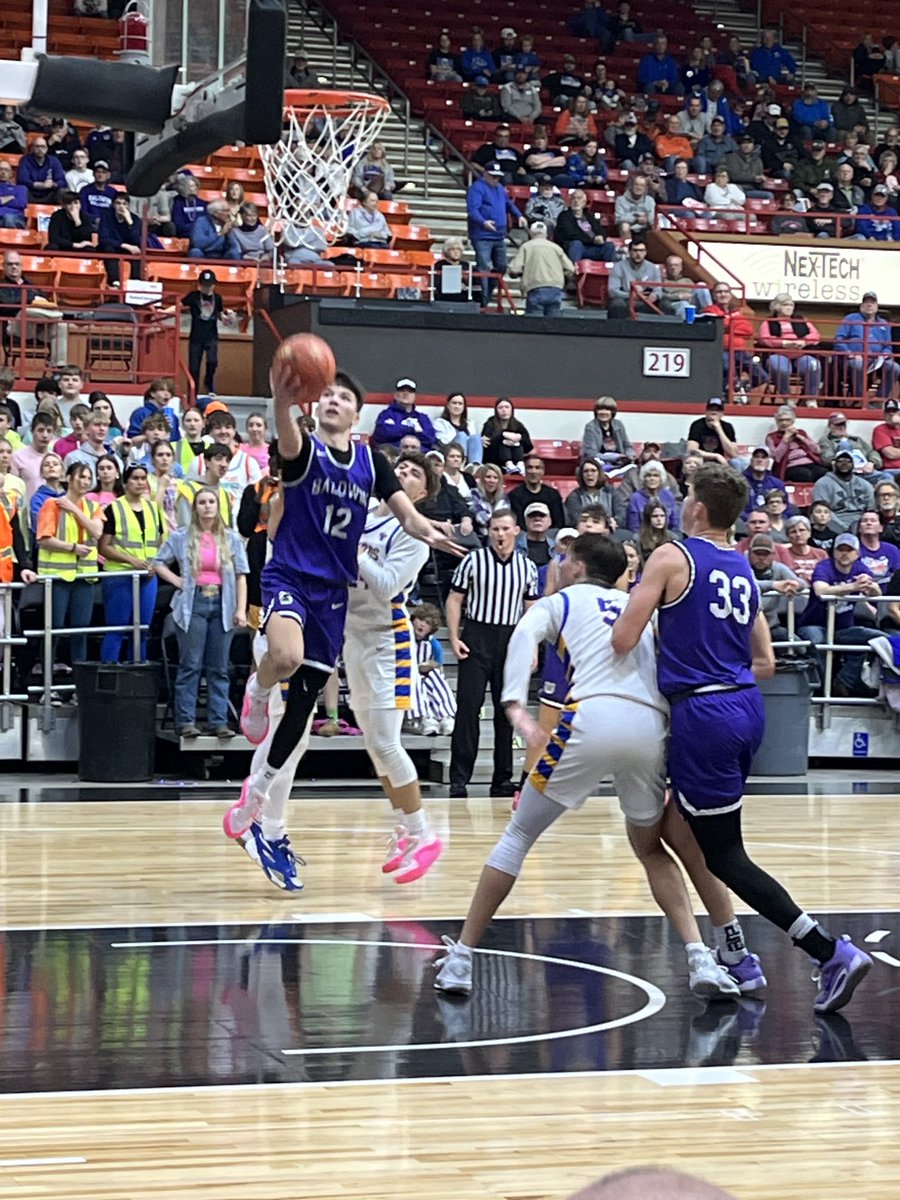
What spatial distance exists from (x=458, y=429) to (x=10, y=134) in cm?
672

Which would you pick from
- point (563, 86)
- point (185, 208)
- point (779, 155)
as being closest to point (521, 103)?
point (563, 86)

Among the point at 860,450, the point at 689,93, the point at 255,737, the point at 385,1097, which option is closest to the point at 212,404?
the point at 860,450

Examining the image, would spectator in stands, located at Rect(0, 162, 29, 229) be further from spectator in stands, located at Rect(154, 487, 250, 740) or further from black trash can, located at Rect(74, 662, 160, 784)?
black trash can, located at Rect(74, 662, 160, 784)

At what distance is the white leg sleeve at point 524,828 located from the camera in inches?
242

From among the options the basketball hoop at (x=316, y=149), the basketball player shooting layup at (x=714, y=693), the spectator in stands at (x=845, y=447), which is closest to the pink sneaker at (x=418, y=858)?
the basketball player shooting layup at (x=714, y=693)

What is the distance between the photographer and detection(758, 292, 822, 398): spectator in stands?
2112 centimetres

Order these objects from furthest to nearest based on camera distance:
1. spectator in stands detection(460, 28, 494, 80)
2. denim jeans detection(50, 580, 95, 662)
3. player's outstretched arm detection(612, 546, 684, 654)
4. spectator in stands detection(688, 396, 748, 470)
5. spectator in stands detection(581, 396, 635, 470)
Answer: spectator in stands detection(460, 28, 494, 80) < spectator in stands detection(688, 396, 748, 470) < spectator in stands detection(581, 396, 635, 470) < denim jeans detection(50, 580, 95, 662) < player's outstretched arm detection(612, 546, 684, 654)

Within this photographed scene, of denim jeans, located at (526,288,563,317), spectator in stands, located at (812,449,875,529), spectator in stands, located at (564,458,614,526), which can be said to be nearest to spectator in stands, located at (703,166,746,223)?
denim jeans, located at (526,288,563,317)

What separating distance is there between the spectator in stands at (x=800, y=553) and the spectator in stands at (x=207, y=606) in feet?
15.0

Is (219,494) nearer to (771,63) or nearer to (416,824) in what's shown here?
(416,824)

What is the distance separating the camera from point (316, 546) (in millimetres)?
7719

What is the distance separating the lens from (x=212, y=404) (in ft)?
53.0

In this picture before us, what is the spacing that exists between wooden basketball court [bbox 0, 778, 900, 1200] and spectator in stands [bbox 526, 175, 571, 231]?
14.0 meters

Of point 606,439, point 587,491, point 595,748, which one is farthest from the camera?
point 606,439
